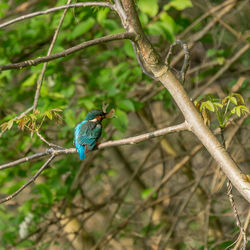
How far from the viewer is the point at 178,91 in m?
1.57

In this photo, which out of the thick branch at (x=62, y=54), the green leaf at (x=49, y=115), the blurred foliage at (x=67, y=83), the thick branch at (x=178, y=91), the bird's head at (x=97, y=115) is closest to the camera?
the thick branch at (x=62, y=54)

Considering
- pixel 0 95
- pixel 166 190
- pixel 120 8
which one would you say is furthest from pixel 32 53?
pixel 120 8

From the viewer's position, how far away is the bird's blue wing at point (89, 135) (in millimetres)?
2624

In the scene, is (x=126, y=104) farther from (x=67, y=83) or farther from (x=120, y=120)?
(x=67, y=83)

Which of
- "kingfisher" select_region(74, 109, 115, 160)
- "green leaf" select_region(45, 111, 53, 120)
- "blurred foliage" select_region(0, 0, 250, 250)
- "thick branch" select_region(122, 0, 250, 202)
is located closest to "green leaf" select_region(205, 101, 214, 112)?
"thick branch" select_region(122, 0, 250, 202)

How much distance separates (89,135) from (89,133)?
2 centimetres

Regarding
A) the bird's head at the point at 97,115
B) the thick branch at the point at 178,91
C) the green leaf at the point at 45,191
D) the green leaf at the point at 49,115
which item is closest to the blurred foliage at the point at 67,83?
the green leaf at the point at 45,191

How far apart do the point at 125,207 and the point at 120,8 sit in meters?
5.08

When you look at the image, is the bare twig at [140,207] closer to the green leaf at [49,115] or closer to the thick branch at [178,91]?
the green leaf at [49,115]

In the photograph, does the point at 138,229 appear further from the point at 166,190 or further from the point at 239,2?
the point at 239,2

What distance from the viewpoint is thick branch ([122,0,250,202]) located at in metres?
1.52

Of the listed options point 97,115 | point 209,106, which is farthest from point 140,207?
point 209,106

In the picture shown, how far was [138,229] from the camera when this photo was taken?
598 centimetres

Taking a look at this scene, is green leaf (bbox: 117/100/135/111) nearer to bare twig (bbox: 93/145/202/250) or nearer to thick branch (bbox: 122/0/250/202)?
bare twig (bbox: 93/145/202/250)
